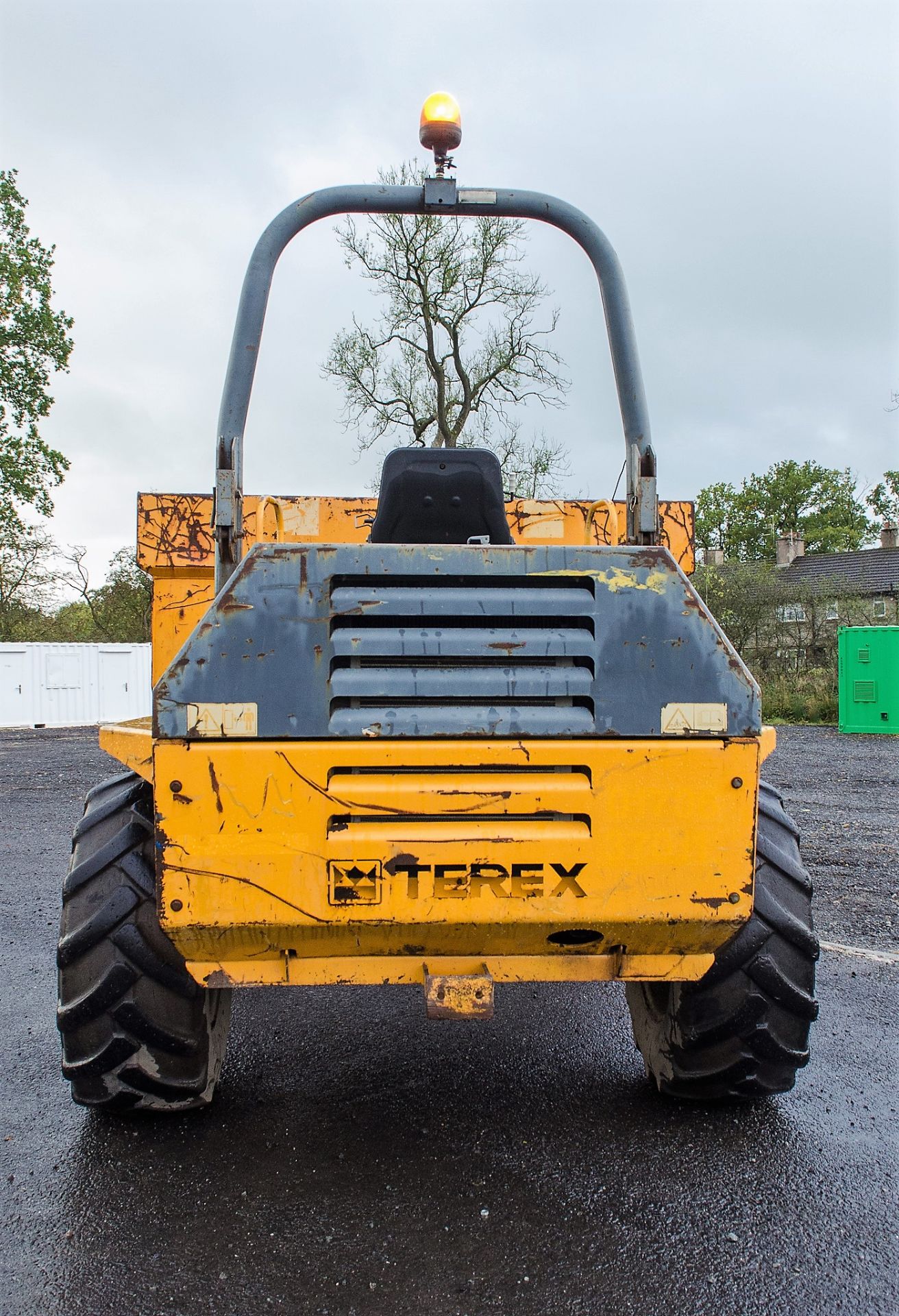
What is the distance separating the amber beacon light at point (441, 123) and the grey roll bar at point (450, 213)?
10cm

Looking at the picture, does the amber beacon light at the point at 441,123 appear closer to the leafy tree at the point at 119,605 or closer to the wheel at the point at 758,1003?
the wheel at the point at 758,1003

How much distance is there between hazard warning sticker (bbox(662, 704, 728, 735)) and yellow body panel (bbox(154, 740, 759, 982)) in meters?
0.03

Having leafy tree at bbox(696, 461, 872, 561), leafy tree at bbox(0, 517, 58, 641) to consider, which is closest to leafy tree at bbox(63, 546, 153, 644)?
leafy tree at bbox(0, 517, 58, 641)

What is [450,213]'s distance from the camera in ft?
9.61

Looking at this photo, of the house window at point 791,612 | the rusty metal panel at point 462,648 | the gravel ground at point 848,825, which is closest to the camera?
the rusty metal panel at point 462,648

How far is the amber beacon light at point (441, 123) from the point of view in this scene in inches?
107

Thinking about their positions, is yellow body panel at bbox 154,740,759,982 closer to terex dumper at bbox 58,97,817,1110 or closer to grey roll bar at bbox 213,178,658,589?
terex dumper at bbox 58,97,817,1110

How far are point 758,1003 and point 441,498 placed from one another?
5.42 feet

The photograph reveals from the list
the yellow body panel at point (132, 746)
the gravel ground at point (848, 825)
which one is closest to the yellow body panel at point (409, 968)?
the yellow body panel at point (132, 746)

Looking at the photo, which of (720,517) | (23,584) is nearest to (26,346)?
(23,584)

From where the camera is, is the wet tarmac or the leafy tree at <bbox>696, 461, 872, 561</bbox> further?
the leafy tree at <bbox>696, 461, 872, 561</bbox>

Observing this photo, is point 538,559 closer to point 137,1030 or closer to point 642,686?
point 642,686

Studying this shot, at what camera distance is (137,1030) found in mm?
2508

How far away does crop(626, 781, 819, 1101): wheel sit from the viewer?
260 centimetres
